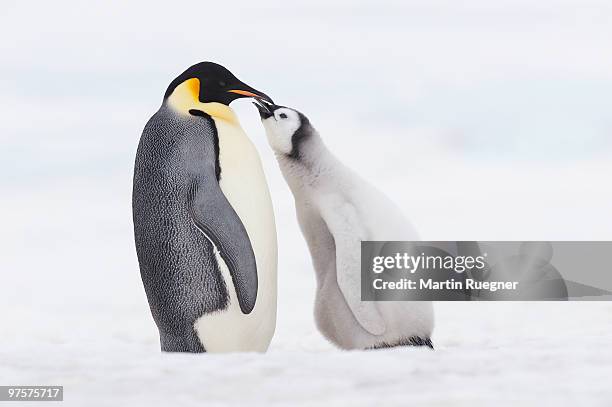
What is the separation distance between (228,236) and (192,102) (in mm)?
555

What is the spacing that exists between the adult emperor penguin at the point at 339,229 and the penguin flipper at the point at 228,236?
444mm

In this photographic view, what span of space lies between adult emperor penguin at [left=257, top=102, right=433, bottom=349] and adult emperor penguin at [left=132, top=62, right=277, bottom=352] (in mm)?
253

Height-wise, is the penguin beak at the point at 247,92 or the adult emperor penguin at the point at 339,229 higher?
the penguin beak at the point at 247,92

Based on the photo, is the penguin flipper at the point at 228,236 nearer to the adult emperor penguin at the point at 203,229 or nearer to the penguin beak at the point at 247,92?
the adult emperor penguin at the point at 203,229

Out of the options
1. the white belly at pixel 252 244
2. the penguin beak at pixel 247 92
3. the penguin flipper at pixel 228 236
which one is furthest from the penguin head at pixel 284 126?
the penguin flipper at pixel 228 236

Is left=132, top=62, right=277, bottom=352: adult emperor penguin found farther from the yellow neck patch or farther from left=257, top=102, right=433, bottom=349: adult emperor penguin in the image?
left=257, top=102, right=433, bottom=349: adult emperor penguin

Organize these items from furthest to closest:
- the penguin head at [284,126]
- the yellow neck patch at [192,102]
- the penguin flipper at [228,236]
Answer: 1. the penguin head at [284,126]
2. the yellow neck patch at [192,102]
3. the penguin flipper at [228,236]

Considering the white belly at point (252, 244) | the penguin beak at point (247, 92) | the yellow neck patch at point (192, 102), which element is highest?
the penguin beak at point (247, 92)

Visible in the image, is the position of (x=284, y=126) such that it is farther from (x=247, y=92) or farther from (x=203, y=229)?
(x=203, y=229)

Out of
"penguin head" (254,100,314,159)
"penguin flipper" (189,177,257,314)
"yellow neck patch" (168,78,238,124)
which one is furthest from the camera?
"penguin head" (254,100,314,159)

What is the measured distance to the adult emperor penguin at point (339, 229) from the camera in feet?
12.9

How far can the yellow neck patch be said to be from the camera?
3826 millimetres

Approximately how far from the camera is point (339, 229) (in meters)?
3.95

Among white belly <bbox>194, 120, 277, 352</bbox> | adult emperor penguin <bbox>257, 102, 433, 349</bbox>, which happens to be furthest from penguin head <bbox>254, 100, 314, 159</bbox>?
white belly <bbox>194, 120, 277, 352</bbox>
